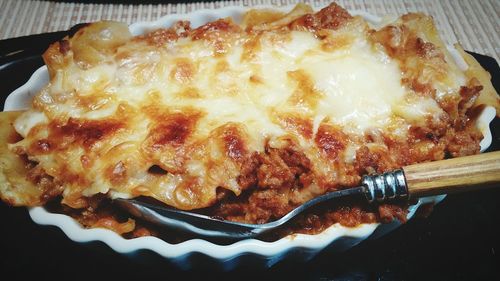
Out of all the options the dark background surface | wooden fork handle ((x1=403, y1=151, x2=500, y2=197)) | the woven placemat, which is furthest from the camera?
the woven placemat

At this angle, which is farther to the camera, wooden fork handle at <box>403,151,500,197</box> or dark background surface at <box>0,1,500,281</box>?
dark background surface at <box>0,1,500,281</box>

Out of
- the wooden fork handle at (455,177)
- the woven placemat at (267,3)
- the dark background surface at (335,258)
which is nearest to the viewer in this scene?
the wooden fork handle at (455,177)

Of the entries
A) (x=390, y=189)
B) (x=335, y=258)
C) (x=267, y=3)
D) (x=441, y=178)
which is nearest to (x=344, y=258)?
(x=335, y=258)

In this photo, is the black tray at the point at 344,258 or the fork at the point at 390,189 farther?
the black tray at the point at 344,258

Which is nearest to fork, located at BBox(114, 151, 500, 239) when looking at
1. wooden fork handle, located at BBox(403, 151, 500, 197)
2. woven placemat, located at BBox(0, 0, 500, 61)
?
wooden fork handle, located at BBox(403, 151, 500, 197)

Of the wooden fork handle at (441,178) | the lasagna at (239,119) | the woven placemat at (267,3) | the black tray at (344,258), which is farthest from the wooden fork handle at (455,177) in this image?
the woven placemat at (267,3)

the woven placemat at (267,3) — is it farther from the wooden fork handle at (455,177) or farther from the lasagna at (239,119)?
the wooden fork handle at (455,177)

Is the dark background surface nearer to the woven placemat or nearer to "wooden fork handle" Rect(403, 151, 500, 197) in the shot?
"wooden fork handle" Rect(403, 151, 500, 197)
